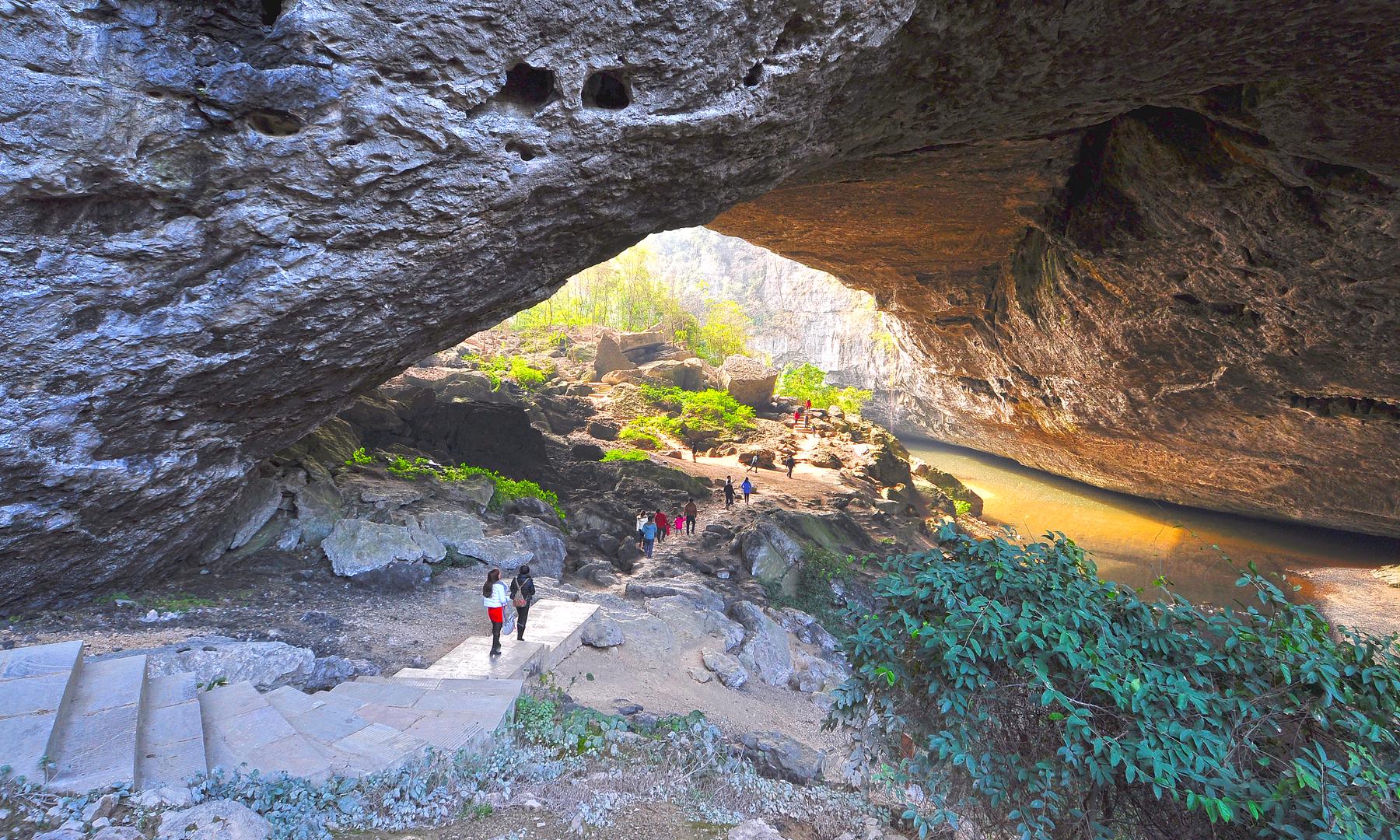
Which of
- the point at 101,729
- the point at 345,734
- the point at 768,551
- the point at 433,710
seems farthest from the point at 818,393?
the point at 101,729

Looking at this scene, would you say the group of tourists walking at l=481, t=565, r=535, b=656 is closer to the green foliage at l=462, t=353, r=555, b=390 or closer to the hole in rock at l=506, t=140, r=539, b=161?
the hole in rock at l=506, t=140, r=539, b=161

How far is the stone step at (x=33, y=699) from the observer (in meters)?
3.68

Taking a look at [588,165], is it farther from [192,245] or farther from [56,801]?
[56,801]

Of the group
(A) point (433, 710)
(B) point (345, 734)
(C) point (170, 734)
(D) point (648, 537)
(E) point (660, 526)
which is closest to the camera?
(C) point (170, 734)

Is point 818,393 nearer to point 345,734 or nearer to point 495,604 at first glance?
point 495,604

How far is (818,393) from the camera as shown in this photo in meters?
31.3

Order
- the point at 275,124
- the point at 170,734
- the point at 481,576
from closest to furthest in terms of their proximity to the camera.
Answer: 1. the point at 170,734
2. the point at 275,124
3. the point at 481,576

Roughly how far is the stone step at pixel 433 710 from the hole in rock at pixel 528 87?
4908 millimetres

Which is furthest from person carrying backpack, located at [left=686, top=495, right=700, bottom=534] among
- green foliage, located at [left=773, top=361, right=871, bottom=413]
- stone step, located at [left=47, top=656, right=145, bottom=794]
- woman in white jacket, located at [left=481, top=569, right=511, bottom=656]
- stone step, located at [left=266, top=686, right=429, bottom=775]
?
green foliage, located at [left=773, top=361, right=871, bottom=413]

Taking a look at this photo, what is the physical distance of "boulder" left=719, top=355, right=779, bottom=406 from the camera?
29.6 metres

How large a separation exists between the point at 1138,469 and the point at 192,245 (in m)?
21.2

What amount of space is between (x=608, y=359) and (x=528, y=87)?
25.6m

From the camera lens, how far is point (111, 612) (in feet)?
23.2

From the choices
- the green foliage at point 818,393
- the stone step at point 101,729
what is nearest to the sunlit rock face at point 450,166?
the stone step at point 101,729
